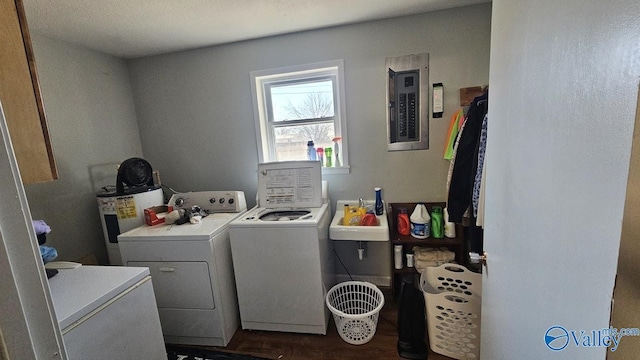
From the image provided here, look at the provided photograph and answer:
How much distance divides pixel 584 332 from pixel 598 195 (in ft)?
0.84

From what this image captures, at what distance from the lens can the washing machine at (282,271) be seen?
1.70 meters

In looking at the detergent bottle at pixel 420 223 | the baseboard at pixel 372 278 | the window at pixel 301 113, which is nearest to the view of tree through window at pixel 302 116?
the window at pixel 301 113

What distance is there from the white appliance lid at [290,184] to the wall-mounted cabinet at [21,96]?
150 centimetres

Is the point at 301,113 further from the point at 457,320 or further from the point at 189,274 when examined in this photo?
the point at 457,320

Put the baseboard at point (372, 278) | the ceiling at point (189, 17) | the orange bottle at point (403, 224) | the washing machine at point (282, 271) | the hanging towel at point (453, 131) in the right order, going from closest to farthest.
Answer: the ceiling at point (189, 17), the washing machine at point (282, 271), the hanging towel at point (453, 131), the orange bottle at point (403, 224), the baseboard at point (372, 278)

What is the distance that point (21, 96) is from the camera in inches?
26.4

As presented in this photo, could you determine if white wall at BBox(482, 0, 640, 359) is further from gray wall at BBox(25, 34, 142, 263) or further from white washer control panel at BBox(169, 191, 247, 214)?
gray wall at BBox(25, 34, 142, 263)

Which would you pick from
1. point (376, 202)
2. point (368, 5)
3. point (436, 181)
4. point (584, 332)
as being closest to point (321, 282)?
point (376, 202)

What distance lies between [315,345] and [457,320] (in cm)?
94

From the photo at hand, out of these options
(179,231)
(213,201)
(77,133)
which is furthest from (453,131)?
(77,133)

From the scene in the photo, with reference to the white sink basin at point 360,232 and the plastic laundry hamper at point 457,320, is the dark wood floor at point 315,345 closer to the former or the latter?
the plastic laundry hamper at point 457,320

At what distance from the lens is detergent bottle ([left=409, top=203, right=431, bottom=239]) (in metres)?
2.00

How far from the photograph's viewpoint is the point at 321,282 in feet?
5.71

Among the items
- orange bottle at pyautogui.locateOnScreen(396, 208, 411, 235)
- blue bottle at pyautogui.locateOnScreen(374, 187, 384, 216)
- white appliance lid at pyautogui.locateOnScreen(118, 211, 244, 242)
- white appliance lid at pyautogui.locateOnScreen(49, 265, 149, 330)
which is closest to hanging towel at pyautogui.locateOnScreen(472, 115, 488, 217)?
orange bottle at pyautogui.locateOnScreen(396, 208, 411, 235)
